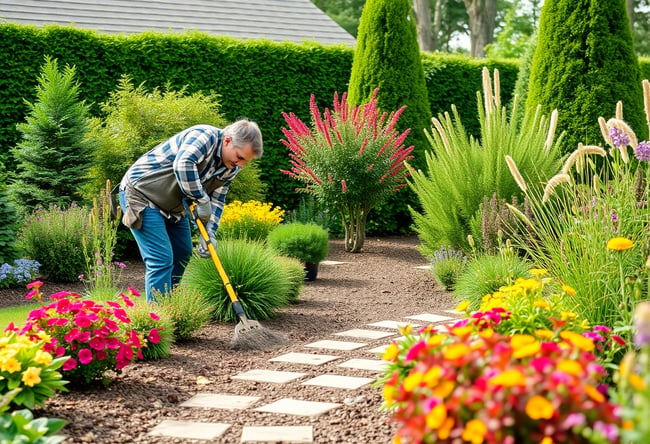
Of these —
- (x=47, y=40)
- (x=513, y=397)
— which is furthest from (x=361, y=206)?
(x=513, y=397)

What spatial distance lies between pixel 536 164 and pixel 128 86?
15.8ft

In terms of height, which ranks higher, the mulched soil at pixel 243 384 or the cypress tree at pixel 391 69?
the cypress tree at pixel 391 69

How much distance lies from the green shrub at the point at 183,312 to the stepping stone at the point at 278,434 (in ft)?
5.30

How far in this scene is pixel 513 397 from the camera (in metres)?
1.88

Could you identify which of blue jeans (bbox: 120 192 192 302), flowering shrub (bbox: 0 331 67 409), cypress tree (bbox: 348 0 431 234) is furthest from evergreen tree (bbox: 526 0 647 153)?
flowering shrub (bbox: 0 331 67 409)

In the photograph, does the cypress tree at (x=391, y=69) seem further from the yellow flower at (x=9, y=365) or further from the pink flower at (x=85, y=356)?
the yellow flower at (x=9, y=365)

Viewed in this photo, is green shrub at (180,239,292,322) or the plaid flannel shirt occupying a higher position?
the plaid flannel shirt

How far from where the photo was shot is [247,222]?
787 centimetres

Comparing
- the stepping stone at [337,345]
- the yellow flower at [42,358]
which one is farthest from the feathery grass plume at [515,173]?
the yellow flower at [42,358]

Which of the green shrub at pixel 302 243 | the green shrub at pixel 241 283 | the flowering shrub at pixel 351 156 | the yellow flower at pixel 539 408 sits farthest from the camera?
the flowering shrub at pixel 351 156

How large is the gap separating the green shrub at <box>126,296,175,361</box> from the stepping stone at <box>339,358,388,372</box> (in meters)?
1.08

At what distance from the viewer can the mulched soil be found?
3.31 meters

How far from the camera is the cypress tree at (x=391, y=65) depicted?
34.2 feet

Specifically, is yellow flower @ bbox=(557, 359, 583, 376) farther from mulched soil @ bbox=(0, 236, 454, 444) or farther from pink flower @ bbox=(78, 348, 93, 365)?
pink flower @ bbox=(78, 348, 93, 365)
